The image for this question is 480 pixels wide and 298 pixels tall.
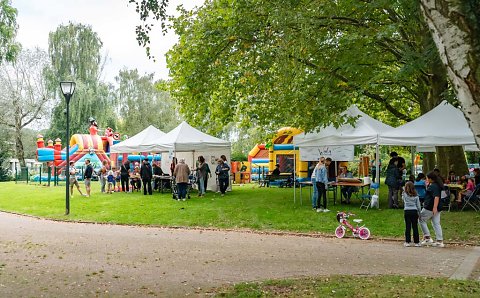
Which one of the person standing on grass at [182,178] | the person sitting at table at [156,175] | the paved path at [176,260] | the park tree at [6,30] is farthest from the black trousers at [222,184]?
the park tree at [6,30]

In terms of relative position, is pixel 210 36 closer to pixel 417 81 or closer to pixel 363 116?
pixel 363 116

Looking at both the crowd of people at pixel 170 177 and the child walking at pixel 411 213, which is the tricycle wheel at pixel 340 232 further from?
the crowd of people at pixel 170 177

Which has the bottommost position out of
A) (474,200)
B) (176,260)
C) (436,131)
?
(176,260)

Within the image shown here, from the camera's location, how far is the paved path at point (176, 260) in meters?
7.41

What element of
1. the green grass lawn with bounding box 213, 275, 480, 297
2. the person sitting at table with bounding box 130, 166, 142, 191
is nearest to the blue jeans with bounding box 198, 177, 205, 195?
the person sitting at table with bounding box 130, 166, 142, 191

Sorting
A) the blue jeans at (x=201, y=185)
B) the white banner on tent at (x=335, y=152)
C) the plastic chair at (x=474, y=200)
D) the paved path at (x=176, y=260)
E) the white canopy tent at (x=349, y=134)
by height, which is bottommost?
the paved path at (x=176, y=260)

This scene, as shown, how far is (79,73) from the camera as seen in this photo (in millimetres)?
48219

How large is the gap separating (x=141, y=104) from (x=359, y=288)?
52473mm

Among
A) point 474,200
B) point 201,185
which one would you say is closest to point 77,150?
point 201,185

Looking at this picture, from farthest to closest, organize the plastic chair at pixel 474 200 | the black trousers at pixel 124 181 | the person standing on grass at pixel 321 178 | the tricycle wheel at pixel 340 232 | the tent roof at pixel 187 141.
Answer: the black trousers at pixel 124 181, the tent roof at pixel 187 141, the person standing on grass at pixel 321 178, the plastic chair at pixel 474 200, the tricycle wheel at pixel 340 232

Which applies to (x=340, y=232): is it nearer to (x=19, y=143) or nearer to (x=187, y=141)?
(x=187, y=141)

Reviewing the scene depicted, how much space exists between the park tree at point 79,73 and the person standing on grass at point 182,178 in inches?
1188

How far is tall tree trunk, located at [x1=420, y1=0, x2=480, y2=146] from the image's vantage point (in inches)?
138

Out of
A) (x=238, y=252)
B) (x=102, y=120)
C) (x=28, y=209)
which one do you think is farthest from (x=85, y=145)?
(x=238, y=252)
